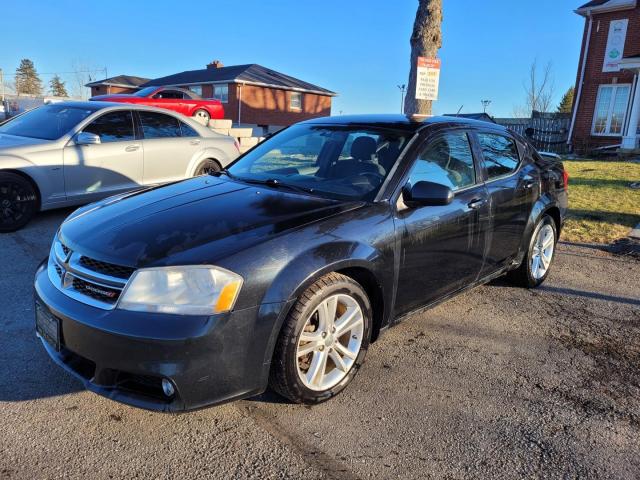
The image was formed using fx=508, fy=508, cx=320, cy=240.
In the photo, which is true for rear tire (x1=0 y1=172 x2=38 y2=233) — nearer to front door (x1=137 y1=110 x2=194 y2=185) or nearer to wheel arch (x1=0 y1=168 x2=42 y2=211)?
wheel arch (x1=0 y1=168 x2=42 y2=211)

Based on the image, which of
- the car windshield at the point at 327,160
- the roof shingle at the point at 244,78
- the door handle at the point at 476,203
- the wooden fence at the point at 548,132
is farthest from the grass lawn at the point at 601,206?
the roof shingle at the point at 244,78

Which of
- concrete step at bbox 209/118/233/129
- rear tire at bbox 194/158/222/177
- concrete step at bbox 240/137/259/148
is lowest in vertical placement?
rear tire at bbox 194/158/222/177

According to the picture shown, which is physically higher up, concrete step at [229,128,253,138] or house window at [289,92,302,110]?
house window at [289,92,302,110]

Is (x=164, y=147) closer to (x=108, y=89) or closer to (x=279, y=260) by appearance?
(x=279, y=260)

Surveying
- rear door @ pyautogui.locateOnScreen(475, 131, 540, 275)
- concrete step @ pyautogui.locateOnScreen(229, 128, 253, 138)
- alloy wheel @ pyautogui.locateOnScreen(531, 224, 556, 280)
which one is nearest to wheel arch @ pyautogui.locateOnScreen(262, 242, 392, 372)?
rear door @ pyautogui.locateOnScreen(475, 131, 540, 275)

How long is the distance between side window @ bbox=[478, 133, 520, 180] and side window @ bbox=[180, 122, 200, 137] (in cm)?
503

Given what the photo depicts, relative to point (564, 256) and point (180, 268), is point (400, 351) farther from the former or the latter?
point (564, 256)

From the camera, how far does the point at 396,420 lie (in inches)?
111

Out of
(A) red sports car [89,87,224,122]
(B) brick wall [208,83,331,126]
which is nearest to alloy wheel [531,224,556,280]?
(A) red sports car [89,87,224,122]

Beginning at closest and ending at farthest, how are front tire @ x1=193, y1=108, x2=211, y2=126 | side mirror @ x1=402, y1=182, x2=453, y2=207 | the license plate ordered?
the license plate → side mirror @ x1=402, y1=182, x2=453, y2=207 → front tire @ x1=193, y1=108, x2=211, y2=126

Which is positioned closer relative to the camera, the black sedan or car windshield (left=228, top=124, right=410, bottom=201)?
the black sedan

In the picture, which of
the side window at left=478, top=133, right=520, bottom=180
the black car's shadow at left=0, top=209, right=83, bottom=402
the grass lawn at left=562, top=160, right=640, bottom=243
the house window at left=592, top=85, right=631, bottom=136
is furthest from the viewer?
the house window at left=592, top=85, right=631, bottom=136

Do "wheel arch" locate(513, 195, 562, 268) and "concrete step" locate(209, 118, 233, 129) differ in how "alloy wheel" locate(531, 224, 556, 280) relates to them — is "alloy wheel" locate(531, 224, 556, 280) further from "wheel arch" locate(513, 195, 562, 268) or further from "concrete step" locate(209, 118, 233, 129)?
"concrete step" locate(209, 118, 233, 129)

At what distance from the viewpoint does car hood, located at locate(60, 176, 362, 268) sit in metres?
2.59
